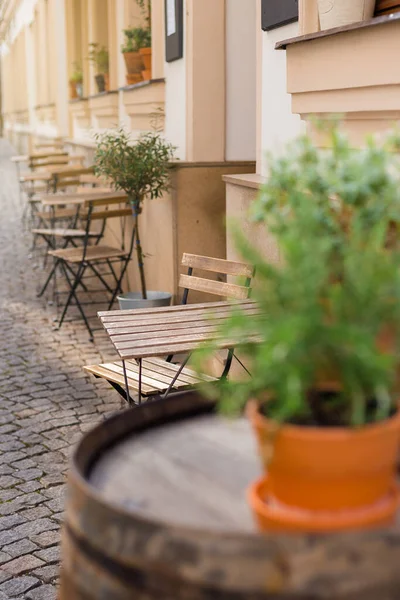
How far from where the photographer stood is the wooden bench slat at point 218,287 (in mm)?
4191

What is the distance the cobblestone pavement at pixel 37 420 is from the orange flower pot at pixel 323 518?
6.35 ft

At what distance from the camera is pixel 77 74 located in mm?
13812

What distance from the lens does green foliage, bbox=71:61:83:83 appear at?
1377 cm

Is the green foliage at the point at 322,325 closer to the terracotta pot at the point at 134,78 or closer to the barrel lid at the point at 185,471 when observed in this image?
the barrel lid at the point at 185,471

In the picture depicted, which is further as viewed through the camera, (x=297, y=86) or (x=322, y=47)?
(x=297, y=86)

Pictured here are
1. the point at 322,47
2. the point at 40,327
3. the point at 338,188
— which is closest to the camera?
the point at 338,188

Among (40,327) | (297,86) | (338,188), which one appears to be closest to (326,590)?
(338,188)

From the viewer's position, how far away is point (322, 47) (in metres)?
3.66

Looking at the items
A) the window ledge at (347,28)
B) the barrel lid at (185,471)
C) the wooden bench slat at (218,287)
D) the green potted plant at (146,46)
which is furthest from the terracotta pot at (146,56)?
Result: the barrel lid at (185,471)

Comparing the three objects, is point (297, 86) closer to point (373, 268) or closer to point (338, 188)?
point (338, 188)

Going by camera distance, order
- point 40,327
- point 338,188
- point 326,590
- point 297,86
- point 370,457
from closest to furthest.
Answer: point 326,590
point 370,457
point 338,188
point 297,86
point 40,327

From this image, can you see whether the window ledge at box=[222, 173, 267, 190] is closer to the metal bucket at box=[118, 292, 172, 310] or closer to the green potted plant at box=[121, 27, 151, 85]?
the metal bucket at box=[118, 292, 172, 310]

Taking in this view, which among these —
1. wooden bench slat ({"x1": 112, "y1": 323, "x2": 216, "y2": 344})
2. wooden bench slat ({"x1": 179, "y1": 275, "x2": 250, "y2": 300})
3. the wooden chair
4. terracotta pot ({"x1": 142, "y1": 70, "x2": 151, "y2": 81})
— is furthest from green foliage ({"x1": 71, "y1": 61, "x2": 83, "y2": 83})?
wooden bench slat ({"x1": 112, "y1": 323, "x2": 216, "y2": 344})

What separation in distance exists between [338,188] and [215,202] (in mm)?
5365
